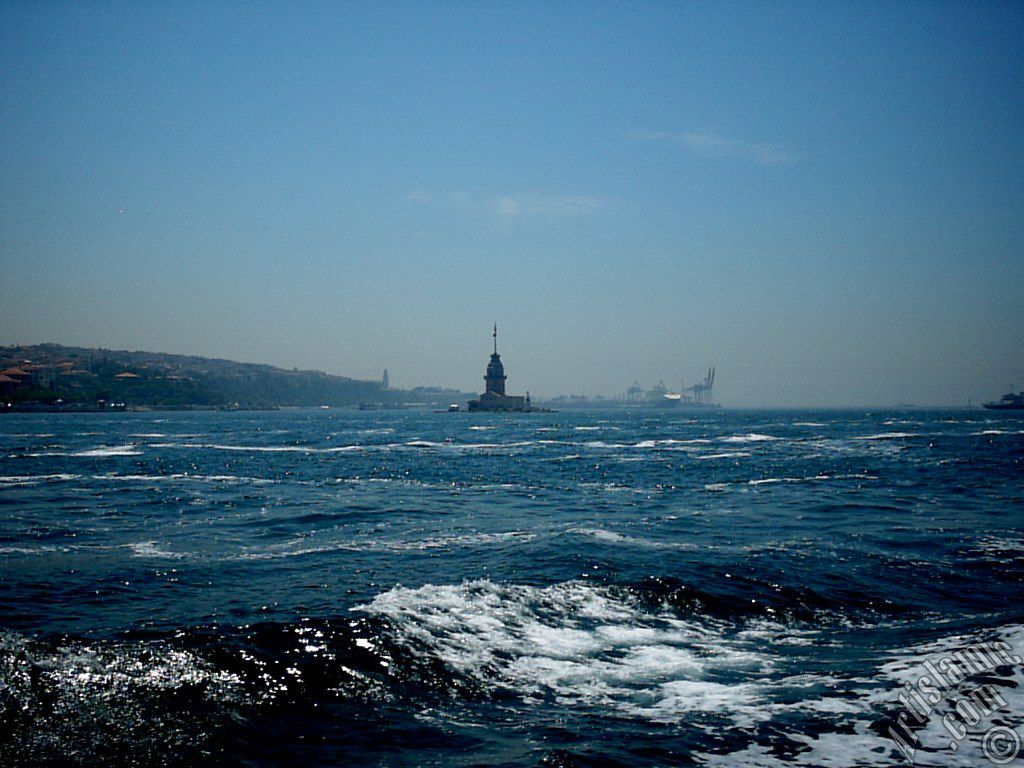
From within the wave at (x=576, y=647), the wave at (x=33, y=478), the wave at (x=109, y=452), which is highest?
the wave at (x=576, y=647)

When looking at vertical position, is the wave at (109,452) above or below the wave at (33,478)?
below

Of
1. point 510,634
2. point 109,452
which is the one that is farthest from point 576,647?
point 109,452

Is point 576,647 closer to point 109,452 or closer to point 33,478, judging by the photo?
point 33,478

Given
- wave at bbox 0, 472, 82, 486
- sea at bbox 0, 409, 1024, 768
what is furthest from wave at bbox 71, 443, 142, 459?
sea at bbox 0, 409, 1024, 768

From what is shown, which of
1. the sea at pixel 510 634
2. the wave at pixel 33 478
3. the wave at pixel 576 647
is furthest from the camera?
the wave at pixel 33 478

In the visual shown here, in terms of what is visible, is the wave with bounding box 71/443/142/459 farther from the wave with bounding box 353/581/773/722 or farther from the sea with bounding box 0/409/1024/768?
the wave with bounding box 353/581/773/722

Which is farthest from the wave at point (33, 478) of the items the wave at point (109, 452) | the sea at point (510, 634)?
the wave at point (109, 452)

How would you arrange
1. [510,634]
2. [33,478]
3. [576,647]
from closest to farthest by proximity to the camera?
[576,647] < [510,634] < [33,478]

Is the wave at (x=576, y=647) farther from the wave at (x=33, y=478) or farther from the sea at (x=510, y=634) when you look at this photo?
the wave at (x=33, y=478)

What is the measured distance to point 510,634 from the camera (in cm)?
1258

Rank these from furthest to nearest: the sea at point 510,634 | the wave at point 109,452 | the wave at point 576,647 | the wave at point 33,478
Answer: the wave at point 109,452, the wave at point 33,478, the wave at point 576,647, the sea at point 510,634

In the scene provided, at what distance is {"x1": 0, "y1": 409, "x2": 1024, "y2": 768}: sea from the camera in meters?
8.17

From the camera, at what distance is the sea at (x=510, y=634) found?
8.17 m

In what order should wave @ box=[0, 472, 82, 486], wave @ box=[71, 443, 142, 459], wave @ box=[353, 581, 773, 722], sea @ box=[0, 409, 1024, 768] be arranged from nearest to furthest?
sea @ box=[0, 409, 1024, 768]
wave @ box=[353, 581, 773, 722]
wave @ box=[0, 472, 82, 486]
wave @ box=[71, 443, 142, 459]
